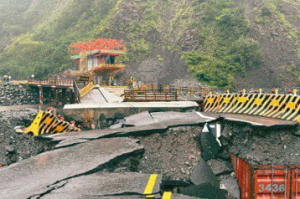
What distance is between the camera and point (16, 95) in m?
45.1

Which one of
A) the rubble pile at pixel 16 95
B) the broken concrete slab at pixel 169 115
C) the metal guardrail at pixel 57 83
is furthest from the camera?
the rubble pile at pixel 16 95

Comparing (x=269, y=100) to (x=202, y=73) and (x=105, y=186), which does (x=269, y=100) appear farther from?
(x=202, y=73)

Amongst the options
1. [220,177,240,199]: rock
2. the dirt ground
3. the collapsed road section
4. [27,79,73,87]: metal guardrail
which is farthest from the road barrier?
[220,177,240,199]: rock

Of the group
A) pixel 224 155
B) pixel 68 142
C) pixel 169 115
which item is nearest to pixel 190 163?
pixel 224 155

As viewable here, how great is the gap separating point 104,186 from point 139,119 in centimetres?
629

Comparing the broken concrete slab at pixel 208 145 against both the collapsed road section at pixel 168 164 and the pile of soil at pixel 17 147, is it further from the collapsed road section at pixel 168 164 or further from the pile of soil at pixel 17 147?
the pile of soil at pixel 17 147

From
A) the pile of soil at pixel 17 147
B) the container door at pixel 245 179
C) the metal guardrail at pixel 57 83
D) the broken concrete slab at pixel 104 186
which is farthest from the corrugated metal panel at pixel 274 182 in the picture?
the metal guardrail at pixel 57 83

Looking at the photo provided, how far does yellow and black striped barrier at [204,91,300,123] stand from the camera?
11578 millimetres

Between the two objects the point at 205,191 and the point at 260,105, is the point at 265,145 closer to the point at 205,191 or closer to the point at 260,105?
the point at 205,191

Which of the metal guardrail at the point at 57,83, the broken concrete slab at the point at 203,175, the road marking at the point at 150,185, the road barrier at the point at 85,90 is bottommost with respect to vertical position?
the broken concrete slab at the point at 203,175

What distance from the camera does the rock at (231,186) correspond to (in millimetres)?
6820

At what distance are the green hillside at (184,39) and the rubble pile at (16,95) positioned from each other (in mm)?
13826

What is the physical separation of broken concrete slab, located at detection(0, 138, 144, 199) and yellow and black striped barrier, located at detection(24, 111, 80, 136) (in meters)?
2.94

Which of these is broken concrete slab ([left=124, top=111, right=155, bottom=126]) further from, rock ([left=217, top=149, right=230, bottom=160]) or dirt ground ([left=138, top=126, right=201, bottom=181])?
rock ([left=217, top=149, right=230, bottom=160])
